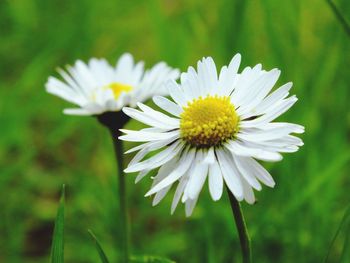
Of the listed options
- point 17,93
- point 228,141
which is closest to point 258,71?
point 228,141

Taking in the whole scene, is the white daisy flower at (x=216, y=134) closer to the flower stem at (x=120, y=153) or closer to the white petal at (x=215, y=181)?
the white petal at (x=215, y=181)

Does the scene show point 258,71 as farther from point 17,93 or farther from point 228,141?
point 17,93

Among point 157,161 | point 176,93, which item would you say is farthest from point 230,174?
point 176,93

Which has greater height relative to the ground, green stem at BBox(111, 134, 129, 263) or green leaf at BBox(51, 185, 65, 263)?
green stem at BBox(111, 134, 129, 263)

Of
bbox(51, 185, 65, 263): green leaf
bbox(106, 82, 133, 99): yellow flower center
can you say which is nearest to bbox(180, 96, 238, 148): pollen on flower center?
bbox(51, 185, 65, 263): green leaf

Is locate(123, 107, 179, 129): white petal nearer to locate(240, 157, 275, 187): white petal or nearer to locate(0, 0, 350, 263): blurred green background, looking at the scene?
locate(240, 157, 275, 187): white petal
